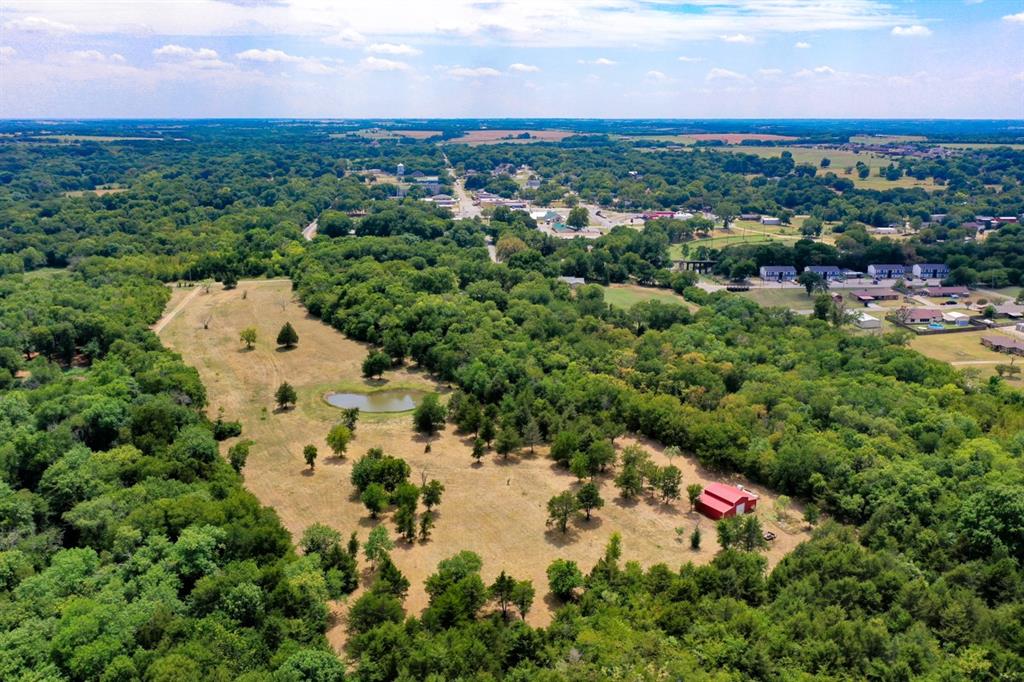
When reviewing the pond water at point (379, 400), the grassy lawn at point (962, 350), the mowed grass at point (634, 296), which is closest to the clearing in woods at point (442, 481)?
the pond water at point (379, 400)

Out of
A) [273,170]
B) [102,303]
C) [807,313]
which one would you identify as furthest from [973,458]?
[273,170]

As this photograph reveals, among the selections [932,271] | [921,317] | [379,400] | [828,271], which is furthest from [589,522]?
[932,271]

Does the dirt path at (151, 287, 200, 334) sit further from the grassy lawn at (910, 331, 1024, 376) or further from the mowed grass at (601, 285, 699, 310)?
the grassy lawn at (910, 331, 1024, 376)

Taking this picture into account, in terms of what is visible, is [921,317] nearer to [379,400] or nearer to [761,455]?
[761,455]

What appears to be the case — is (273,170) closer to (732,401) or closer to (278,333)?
(278,333)

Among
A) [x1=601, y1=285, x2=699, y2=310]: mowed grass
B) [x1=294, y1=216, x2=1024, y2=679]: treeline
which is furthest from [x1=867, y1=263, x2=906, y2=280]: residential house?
[x1=294, y1=216, x2=1024, y2=679]: treeline

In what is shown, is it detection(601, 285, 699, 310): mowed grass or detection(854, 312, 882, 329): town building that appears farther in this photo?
detection(601, 285, 699, 310): mowed grass
